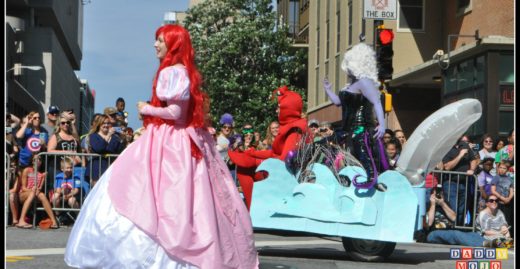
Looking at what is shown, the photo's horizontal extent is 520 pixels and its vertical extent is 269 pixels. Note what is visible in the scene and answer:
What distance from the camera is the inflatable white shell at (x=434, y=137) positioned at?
9094mm

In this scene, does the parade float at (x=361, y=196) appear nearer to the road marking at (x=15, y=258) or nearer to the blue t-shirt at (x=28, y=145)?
the road marking at (x=15, y=258)

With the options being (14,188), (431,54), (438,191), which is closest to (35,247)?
(14,188)

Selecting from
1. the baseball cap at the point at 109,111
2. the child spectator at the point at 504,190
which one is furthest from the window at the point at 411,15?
the baseball cap at the point at 109,111

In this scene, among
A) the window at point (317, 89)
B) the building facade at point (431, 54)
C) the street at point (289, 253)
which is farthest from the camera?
the window at point (317, 89)

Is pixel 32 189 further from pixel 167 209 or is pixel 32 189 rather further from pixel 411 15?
pixel 411 15

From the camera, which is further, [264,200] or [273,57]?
[273,57]

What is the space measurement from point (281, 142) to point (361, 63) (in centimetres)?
114

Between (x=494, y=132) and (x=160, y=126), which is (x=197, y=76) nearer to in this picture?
(x=160, y=126)

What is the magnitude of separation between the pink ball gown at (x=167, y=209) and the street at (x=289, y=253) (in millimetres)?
1618

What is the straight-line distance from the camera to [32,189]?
41.2 ft

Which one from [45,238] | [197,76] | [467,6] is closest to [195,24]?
[467,6]

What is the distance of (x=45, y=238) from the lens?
10648 mm

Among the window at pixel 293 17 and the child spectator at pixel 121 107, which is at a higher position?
the window at pixel 293 17

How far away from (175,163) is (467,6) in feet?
71.6
